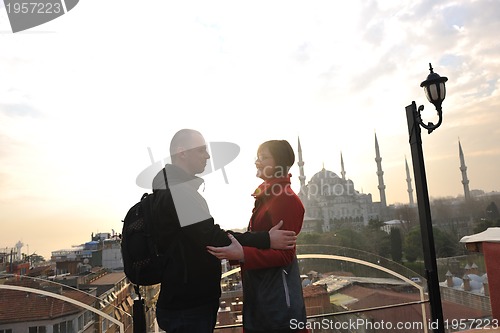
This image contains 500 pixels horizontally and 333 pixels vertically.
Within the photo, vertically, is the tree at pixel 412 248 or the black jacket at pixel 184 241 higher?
the black jacket at pixel 184 241

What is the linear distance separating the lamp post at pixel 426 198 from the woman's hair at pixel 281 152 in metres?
1.49

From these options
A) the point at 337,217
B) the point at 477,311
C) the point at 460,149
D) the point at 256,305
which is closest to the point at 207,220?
the point at 256,305

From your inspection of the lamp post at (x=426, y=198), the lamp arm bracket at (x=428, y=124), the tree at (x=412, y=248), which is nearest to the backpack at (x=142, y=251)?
the lamp post at (x=426, y=198)

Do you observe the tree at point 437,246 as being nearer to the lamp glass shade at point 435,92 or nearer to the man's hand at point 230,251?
the lamp glass shade at point 435,92

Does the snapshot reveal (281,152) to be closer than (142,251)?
No

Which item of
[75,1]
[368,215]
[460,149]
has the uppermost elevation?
[460,149]

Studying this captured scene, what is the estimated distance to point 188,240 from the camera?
50.8 inches

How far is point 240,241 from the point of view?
139 cm

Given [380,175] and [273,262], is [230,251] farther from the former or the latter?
[380,175]

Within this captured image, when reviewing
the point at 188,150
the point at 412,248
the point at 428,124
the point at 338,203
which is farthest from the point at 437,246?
the point at 188,150

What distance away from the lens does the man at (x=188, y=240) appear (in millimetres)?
1249

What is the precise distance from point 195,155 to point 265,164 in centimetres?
36

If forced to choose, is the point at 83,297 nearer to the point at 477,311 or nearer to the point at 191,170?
the point at 191,170

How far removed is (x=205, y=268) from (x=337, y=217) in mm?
56585
